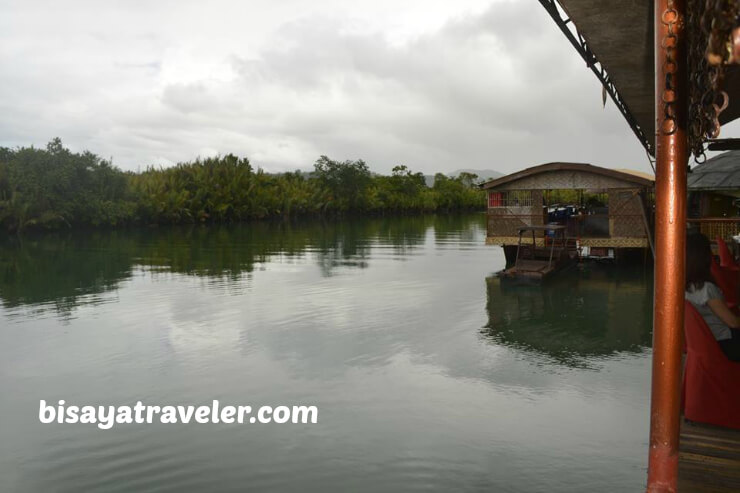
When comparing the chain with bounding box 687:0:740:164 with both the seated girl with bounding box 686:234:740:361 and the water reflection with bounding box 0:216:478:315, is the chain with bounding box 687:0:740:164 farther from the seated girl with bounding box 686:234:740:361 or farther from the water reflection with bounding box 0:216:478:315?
the water reflection with bounding box 0:216:478:315

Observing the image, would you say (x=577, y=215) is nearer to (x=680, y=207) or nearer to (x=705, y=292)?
(x=705, y=292)

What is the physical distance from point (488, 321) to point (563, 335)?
1.75m

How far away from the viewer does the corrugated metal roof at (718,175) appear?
488 inches

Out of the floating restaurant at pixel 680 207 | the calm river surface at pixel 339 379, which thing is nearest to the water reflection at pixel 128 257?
the calm river surface at pixel 339 379

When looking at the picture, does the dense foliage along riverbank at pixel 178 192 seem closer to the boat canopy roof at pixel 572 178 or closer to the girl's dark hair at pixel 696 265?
the boat canopy roof at pixel 572 178

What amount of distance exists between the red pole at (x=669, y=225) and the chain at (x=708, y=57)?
79 mm

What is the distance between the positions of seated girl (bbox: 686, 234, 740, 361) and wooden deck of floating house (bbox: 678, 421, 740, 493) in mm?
602

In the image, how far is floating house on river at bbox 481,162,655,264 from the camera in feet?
62.4

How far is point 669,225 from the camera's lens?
3.07 metres

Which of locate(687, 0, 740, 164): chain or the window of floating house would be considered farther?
the window of floating house

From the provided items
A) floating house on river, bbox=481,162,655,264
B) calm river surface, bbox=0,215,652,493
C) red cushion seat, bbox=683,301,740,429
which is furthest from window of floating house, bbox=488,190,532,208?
red cushion seat, bbox=683,301,740,429

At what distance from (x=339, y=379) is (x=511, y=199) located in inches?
541

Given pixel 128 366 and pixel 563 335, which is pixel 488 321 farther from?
pixel 128 366

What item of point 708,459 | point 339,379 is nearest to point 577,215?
point 339,379
